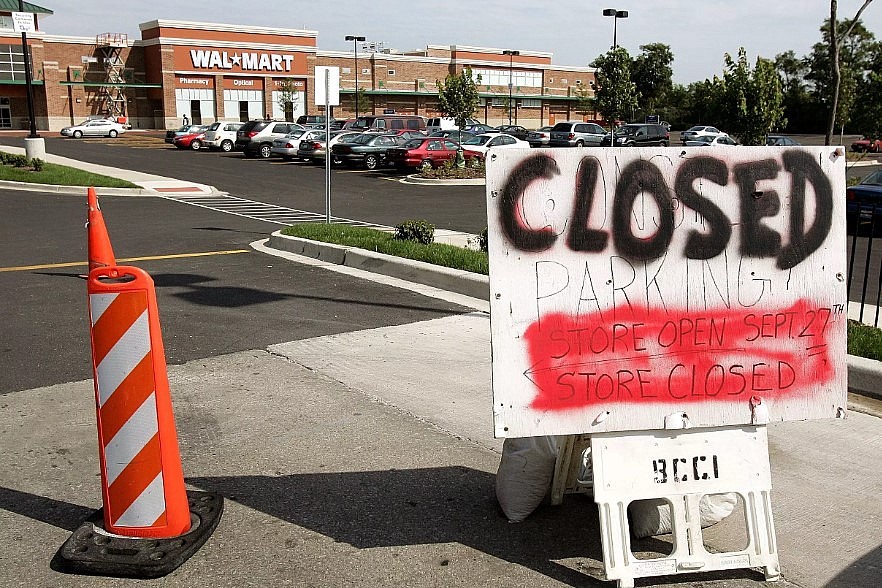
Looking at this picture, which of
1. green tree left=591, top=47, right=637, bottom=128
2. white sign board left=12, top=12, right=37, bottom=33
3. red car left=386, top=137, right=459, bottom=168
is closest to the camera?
white sign board left=12, top=12, right=37, bottom=33

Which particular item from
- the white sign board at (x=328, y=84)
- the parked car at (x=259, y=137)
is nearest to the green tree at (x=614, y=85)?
the parked car at (x=259, y=137)

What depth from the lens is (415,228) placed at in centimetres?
1159

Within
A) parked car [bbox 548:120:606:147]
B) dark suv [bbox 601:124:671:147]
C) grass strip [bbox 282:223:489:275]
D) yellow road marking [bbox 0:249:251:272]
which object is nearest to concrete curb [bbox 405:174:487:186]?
grass strip [bbox 282:223:489:275]

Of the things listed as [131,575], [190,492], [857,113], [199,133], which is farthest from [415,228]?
[199,133]

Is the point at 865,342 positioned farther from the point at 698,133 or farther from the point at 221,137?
the point at 698,133

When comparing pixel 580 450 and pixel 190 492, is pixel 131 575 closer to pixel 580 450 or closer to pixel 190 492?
pixel 190 492

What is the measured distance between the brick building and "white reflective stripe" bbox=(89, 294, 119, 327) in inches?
2551

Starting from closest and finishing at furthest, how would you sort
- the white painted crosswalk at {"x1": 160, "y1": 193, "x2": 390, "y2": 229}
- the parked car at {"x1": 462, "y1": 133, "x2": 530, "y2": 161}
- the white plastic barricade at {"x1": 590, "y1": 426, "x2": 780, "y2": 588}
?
the white plastic barricade at {"x1": 590, "y1": 426, "x2": 780, "y2": 588} < the white painted crosswalk at {"x1": 160, "y1": 193, "x2": 390, "y2": 229} < the parked car at {"x1": 462, "y1": 133, "x2": 530, "y2": 161}

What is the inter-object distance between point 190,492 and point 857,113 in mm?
24810

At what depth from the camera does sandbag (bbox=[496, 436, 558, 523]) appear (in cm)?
409

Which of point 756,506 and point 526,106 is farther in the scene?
point 526,106

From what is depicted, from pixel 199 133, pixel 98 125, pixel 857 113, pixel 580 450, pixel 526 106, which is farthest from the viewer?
pixel 526 106

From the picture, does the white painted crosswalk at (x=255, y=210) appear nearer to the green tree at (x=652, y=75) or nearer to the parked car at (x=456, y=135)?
the parked car at (x=456, y=135)

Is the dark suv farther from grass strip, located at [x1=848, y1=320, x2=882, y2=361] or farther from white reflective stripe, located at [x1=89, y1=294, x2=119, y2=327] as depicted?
white reflective stripe, located at [x1=89, y1=294, x2=119, y2=327]
